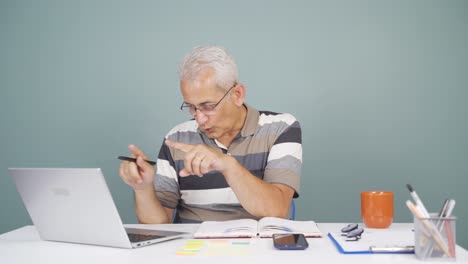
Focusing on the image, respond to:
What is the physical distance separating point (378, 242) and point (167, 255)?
1.80 ft

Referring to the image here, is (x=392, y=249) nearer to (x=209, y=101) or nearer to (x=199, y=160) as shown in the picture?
(x=199, y=160)

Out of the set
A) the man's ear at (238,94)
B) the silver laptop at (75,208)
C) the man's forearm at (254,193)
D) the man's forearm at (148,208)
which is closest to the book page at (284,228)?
the man's forearm at (254,193)

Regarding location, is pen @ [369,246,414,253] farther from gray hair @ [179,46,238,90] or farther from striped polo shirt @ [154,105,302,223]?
gray hair @ [179,46,238,90]

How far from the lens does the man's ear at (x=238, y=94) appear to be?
2.08m

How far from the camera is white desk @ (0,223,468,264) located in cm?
118

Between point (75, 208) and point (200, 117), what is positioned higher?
point (200, 117)

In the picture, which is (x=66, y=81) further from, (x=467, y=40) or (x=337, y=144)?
(x=467, y=40)

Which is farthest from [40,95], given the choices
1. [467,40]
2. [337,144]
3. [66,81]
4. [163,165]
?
[467,40]

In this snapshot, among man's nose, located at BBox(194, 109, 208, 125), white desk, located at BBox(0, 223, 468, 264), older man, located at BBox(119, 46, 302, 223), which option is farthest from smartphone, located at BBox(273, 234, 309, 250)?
man's nose, located at BBox(194, 109, 208, 125)

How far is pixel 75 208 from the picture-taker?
1.34m

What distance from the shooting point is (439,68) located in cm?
286

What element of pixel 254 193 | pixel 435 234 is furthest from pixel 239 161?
pixel 435 234

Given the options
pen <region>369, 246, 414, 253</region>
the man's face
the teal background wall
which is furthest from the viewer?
the teal background wall

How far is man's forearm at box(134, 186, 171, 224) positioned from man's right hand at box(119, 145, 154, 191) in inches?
3.4
